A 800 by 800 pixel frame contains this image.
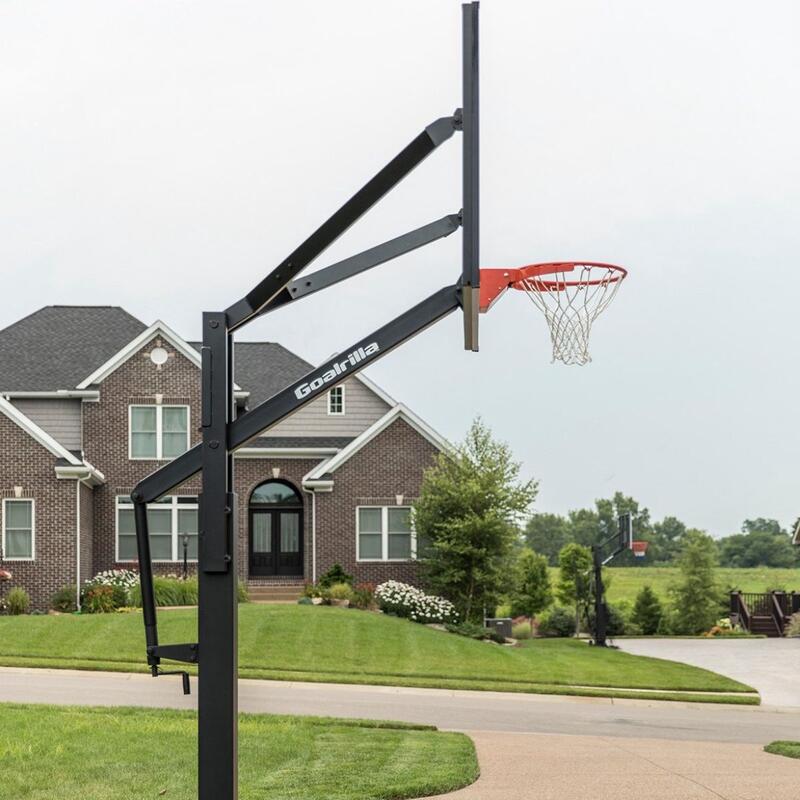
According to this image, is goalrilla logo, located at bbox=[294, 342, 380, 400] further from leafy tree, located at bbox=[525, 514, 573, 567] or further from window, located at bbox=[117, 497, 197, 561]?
leafy tree, located at bbox=[525, 514, 573, 567]

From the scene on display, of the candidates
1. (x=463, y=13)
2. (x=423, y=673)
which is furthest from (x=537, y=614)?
(x=463, y=13)

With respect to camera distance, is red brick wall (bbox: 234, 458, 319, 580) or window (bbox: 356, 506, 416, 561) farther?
red brick wall (bbox: 234, 458, 319, 580)

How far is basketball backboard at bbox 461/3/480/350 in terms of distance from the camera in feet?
22.9

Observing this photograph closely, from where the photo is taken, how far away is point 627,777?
12.2m

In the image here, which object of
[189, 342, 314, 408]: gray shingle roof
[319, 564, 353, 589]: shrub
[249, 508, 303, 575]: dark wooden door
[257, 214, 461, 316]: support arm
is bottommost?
[319, 564, 353, 589]: shrub

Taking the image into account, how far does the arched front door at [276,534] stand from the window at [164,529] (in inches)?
86.3

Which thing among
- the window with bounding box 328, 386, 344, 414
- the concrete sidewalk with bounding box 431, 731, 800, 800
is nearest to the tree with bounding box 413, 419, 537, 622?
the window with bounding box 328, 386, 344, 414

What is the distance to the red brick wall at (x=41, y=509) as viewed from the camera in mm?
32562

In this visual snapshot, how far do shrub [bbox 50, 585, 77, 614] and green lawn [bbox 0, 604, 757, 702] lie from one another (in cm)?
308

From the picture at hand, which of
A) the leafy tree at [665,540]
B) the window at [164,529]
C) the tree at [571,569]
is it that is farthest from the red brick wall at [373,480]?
the leafy tree at [665,540]

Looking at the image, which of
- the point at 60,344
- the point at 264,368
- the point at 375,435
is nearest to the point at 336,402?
the point at 264,368

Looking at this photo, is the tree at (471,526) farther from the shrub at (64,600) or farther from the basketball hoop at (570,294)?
the basketball hoop at (570,294)

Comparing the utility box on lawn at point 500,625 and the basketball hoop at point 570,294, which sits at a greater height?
the basketball hoop at point 570,294

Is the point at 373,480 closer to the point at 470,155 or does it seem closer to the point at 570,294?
the point at 570,294
